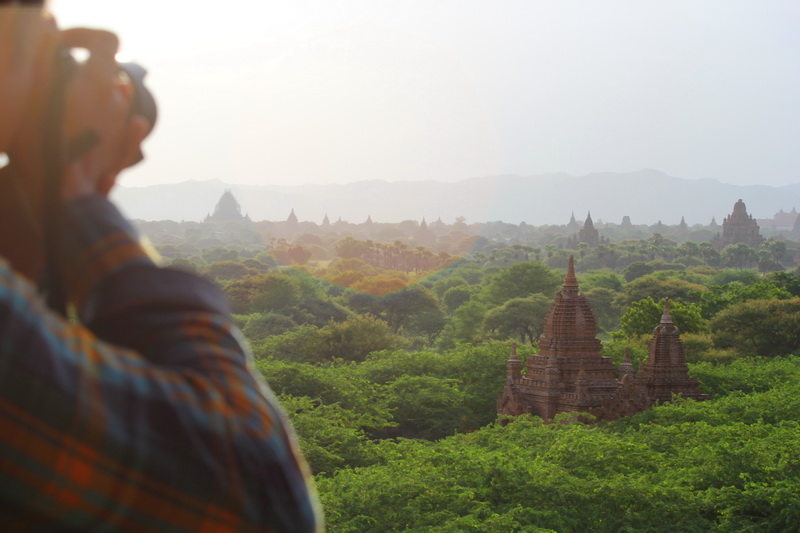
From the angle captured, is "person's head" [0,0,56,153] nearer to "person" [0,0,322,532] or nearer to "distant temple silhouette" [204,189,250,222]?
"person" [0,0,322,532]

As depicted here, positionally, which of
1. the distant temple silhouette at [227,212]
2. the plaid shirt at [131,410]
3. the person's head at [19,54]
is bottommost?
the plaid shirt at [131,410]

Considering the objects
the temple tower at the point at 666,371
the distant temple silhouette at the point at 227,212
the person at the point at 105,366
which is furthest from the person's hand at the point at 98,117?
the distant temple silhouette at the point at 227,212

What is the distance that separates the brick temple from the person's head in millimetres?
18912

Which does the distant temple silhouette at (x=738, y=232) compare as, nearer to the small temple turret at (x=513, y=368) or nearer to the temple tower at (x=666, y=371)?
the temple tower at (x=666, y=371)

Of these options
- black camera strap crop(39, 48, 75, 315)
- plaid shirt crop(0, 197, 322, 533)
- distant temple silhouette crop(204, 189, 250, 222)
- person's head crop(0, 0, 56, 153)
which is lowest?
plaid shirt crop(0, 197, 322, 533)

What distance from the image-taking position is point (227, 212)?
189500mm

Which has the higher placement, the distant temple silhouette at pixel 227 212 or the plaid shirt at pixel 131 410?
the distant temple silhouette at pixel 227 212

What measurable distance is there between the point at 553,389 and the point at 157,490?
1940cm

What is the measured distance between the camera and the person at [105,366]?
834 mm

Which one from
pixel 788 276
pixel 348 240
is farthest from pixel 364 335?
pixel 348 240

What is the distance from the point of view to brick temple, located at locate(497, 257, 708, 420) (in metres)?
19.6

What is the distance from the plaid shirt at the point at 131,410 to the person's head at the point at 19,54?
115mm

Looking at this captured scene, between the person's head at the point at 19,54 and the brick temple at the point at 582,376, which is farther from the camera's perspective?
the brick temple at the point at 582,376

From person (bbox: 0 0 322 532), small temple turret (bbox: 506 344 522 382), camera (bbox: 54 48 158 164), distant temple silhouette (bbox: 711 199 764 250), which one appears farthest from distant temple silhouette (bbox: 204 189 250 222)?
person (bbox: 0 0 322 532)
